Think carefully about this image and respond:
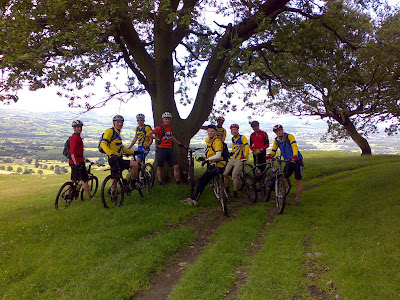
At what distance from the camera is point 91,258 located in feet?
20.1

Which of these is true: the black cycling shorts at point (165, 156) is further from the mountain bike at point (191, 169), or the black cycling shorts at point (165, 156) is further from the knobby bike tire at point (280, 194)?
the knobby bike tire at point (280, 194)

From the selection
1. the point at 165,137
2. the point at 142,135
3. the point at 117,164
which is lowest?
the point at 117,164

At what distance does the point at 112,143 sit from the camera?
917 centimetres

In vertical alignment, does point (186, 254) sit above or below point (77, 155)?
below

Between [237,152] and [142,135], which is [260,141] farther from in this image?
[142,135]

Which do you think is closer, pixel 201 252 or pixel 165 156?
pixel 201 252

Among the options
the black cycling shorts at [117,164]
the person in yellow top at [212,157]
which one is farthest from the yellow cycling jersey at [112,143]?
the person in yellow top at [212,157]

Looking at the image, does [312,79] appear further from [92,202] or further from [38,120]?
[38,120]

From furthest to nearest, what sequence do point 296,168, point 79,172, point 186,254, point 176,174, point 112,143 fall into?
point 176,174
point 296,168
point 79,172
point 112,143
point 186,254

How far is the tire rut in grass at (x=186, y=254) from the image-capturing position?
204 inches

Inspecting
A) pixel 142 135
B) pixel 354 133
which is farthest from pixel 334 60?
pixel 354 133

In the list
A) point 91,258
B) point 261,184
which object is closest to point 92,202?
point 91,258

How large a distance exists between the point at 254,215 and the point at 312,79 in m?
6.37

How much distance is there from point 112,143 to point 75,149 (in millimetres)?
1575
